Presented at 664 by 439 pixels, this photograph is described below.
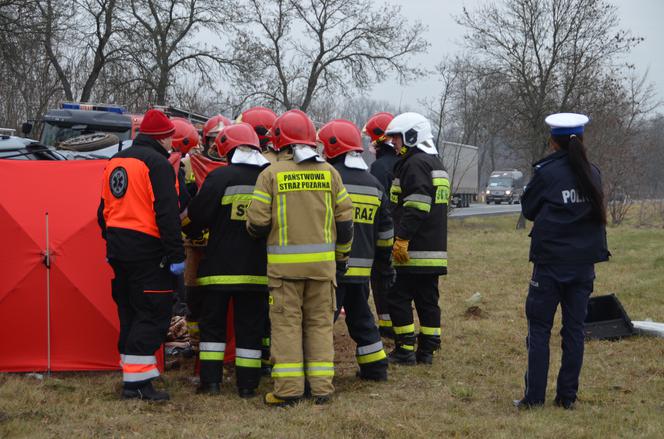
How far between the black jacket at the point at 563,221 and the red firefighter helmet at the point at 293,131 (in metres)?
1.67

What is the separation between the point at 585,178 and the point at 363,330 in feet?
7.19

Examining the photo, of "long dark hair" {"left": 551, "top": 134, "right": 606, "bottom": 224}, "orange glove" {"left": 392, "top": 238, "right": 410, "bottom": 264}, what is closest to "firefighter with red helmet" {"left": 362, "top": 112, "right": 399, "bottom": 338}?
"orange glove" {"left": 392, "top": 238, "right": 410, "bottom": 264}

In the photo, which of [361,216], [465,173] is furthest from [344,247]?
[465,173]

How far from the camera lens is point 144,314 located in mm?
5582

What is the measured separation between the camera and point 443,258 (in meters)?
6.99

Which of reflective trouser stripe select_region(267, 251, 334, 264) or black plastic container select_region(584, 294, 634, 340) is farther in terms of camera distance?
black plastic container select_region(584, 294, 634, 340)

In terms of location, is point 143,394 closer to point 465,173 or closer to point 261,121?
point 261,121

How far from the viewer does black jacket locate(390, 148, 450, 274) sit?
22.3 feet

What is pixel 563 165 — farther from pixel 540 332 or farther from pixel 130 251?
pixel 130 251

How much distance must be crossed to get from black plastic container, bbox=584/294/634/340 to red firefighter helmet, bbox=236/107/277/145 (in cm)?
398

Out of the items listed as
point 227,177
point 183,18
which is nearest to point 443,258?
point 227,177

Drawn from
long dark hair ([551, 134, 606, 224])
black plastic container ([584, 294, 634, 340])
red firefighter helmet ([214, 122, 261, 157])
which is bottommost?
black plastic container ([584, 294, 634, 340])

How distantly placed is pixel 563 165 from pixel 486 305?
5361mm

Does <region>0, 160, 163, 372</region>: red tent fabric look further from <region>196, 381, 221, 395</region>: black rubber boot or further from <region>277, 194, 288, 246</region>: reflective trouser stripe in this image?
<region>277, 194, 288, 246</region>: reflective trouser stripe
